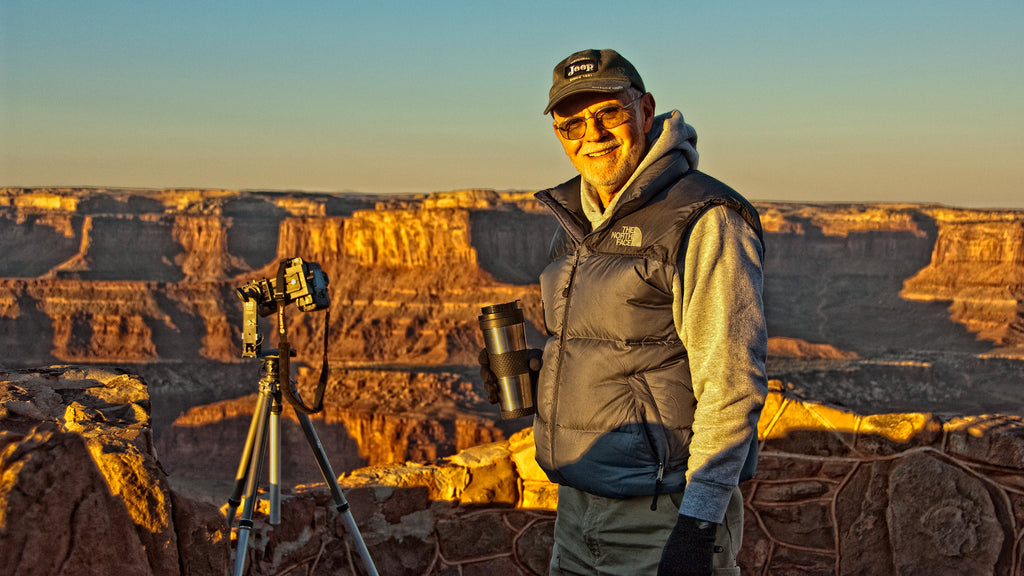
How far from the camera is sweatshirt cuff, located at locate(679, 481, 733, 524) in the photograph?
2.45m

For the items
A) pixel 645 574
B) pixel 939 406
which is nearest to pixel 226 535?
pixel 645 574

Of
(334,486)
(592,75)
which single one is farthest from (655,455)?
(334,486)

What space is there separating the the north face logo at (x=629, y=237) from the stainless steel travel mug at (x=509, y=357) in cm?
59

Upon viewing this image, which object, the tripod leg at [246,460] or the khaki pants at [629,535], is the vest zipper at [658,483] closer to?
the khaki pants at [629,535]

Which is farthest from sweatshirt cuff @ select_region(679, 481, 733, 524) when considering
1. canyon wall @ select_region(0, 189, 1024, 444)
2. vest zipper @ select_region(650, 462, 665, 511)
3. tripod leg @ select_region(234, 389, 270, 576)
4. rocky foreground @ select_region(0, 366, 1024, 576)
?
canyon wall @ select_region(0, 189, 1024, 444)

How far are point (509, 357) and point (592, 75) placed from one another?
989 millimetres

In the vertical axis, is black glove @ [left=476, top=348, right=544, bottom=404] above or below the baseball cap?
below

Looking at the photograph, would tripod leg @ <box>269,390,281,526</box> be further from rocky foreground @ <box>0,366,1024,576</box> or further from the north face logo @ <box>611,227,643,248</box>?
the north face logo @ <box>611,227,643,248</box>

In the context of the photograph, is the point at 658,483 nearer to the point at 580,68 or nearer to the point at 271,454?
the point at 580,68

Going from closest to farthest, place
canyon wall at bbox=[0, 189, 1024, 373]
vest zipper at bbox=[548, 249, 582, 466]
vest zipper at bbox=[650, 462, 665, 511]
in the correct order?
vest zipper at bbox=[650, 462, 665, 511] < vest zipper at bbox=[548, 249, 582, 466] < canyon wall at bbox=[0, 189, 1024, 373]

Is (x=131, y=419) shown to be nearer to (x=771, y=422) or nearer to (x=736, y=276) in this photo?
(x=736, y=276)

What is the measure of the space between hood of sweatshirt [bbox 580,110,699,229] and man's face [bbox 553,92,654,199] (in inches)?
1.5

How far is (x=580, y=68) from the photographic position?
9.02ft

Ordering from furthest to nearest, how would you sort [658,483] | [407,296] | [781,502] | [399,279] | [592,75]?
[399,279], [407,296], [781,502], [592,75], [658,483]
